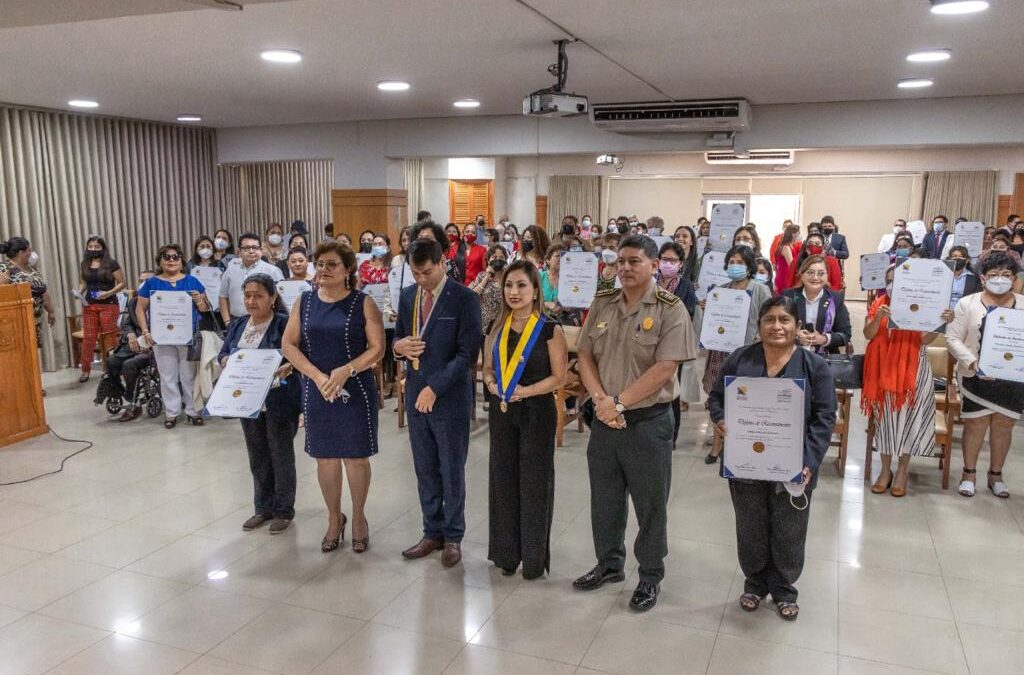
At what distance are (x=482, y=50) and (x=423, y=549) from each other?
3.46m

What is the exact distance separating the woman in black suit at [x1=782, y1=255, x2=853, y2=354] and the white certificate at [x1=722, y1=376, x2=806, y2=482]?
1.54 m

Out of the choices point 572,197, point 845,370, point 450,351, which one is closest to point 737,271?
point 845,370

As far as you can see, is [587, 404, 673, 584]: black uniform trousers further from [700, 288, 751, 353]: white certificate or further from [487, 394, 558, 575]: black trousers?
[700, 288, 751, 353]: white certificate

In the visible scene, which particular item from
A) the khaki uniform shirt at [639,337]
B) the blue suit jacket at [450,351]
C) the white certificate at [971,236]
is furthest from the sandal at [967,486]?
the white certificate at [971,236]

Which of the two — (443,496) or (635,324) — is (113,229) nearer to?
(443,496)

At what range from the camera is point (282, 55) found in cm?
545

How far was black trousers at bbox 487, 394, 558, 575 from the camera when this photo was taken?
3307 mm

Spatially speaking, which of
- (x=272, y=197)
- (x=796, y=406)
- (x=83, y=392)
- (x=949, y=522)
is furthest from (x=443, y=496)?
(x=272, y=197)

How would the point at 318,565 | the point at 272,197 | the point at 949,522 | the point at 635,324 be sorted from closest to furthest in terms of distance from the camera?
1. the point at 635,324
2. the point at 318,565
3. the point at 949,522
4. the point at 272,197

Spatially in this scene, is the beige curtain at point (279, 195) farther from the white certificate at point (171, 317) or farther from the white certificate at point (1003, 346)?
the white certificate at point (1003, 346)

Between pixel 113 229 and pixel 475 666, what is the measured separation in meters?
8.31

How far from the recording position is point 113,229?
9242mm

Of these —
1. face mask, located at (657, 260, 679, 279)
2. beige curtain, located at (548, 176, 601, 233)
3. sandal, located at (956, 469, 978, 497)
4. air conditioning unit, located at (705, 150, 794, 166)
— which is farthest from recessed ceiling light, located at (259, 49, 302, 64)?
Result: beige curtain, located at (548, 176, 601, 233)

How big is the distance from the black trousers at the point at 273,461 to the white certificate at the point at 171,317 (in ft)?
7.13
